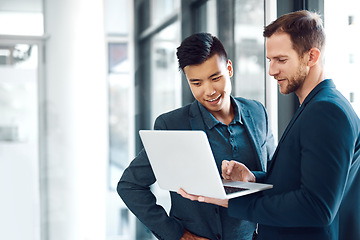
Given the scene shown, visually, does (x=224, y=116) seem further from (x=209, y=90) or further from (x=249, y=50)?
(x=249, y=50)

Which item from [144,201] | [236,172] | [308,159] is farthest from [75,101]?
[308,159]

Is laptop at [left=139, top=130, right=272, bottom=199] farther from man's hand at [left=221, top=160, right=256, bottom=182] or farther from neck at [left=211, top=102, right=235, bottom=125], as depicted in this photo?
neck at [left=211, top=102, right=235, bottom=125]

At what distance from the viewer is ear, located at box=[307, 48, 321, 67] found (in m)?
1.04

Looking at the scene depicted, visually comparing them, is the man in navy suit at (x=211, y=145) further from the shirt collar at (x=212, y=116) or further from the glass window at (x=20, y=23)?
the glass window at (x=20, y=23)

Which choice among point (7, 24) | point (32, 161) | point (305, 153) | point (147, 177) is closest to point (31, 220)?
point (32, 161)

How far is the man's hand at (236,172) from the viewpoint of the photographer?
118 centimetres

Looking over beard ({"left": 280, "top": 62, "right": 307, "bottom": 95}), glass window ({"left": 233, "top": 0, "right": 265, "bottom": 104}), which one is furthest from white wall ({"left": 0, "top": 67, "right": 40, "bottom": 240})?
beard ({"left": 280, "top": 62, "right": 307, "bottom": 95})

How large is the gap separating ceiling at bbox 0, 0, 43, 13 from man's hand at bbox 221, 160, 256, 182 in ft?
5.97

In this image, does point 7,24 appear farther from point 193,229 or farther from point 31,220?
point 193,229

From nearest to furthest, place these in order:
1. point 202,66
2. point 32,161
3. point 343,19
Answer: point 202,66 < point 343,19 < point 32,161

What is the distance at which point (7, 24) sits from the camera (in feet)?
8.03

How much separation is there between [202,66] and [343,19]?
0.66 m

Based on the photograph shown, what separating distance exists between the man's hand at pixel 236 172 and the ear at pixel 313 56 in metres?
0.36

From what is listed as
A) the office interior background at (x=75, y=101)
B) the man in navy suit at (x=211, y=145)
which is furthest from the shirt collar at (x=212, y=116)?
the office interior background at (x=75, y=101)
